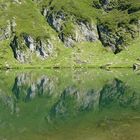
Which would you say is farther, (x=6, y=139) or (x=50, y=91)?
(x=50, y=91)

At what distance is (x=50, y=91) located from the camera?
131 metres

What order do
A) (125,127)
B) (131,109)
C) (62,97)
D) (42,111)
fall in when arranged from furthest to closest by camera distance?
1. (62,97)
2. (42,111)
3. (131,109)
4. (125,127)

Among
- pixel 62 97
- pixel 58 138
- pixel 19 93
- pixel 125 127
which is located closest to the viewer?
pixel 58 138

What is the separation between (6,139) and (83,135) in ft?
34.4

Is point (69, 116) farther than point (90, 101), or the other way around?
point (90, 101)

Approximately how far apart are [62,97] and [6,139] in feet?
203

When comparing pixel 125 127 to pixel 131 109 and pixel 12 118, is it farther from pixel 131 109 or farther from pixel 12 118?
pixel 12 118

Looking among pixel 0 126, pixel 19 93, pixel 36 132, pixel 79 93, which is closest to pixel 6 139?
pixel 36 132

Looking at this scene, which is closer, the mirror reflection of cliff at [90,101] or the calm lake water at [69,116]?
the calm lake water at [69,116]

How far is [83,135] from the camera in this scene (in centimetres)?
5200

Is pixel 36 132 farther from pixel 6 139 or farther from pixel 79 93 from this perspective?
pixel 79 93

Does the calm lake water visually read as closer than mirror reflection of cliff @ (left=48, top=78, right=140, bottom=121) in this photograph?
Yes

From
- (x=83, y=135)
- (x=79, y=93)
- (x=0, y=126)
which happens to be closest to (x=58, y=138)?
(x=83, y=135)

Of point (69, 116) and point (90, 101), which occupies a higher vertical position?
point (69, 116)
